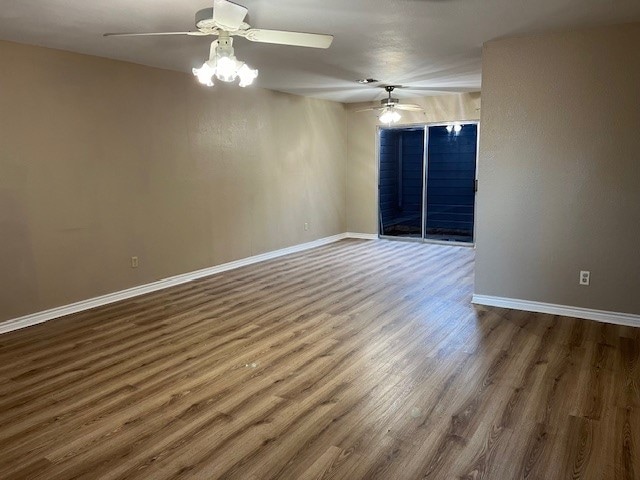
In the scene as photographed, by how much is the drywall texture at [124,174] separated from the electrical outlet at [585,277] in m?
4.14

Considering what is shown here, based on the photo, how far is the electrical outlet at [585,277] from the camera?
13.1ft

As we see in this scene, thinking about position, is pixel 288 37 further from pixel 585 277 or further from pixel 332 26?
pixel 585 277

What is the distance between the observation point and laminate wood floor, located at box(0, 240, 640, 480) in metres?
2.17

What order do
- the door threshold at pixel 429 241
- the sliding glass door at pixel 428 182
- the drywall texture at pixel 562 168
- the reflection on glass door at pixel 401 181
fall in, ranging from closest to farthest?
the drywall texture at pixel 562 168
the door threshold at pixel 429 241
the sliding glass door at pixel 428 182
the reflection on glass door at pixel 401 181

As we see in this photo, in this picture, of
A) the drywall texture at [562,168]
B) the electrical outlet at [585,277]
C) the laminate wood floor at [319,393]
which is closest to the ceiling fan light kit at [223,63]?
the laminate wood floor at [319,393]

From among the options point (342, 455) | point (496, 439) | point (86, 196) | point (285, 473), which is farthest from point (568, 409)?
point (86, 196)

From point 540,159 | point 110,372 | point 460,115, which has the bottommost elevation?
point 110,372

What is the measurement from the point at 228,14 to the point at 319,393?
225 centimetres

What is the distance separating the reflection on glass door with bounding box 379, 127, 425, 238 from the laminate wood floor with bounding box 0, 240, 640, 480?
385 centimetres

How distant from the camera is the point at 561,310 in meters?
4.15

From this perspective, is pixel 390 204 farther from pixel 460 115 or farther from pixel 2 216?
pixel 2 216

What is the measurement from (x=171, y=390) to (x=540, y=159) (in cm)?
354

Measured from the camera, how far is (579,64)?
3.84m

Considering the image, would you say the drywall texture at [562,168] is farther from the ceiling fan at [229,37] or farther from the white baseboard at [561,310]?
the ceiling fan at [229,37]
